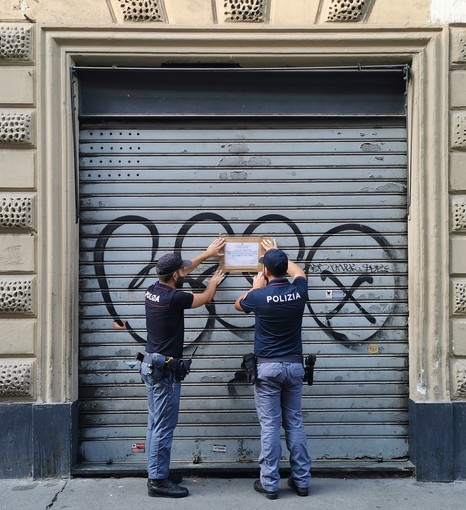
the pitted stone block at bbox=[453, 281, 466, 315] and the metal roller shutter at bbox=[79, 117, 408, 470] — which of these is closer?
the pitted stone block at bbox=[453, 281, 466, 315]

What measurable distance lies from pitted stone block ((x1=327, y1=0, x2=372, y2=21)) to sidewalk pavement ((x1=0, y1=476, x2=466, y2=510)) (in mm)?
4081

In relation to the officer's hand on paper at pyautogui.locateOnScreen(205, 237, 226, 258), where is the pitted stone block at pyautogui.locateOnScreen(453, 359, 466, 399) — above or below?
below

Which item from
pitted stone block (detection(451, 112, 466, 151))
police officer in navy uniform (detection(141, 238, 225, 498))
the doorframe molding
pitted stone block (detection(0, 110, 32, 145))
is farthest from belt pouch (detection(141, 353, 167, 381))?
pitted stone block (detection(451, 112, 466, 151))

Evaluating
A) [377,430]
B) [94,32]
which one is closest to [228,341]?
[377,430]

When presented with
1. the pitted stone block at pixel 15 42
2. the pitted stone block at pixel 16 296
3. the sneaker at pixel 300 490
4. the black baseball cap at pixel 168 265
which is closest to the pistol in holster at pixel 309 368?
the sneaker at pixel 300 490

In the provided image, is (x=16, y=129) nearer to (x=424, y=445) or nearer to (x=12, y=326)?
(x=12, y=326)

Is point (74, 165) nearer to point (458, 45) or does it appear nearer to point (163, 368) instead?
point (163, 368)

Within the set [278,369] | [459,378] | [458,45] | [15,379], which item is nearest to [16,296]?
[15,379]

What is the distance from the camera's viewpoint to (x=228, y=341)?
5.53 meters

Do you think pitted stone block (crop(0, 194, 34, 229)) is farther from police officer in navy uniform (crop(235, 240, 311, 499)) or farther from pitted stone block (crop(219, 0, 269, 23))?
pitted stone block (crop(219, 0, 269, 23))

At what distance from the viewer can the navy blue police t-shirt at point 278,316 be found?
4.72 m

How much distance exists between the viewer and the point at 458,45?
538 centimetres

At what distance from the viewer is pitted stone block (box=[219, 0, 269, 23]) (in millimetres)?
5324

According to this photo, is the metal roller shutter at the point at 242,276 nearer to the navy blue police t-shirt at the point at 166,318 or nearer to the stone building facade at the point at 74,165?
the stone building facade at the point at 74,165
